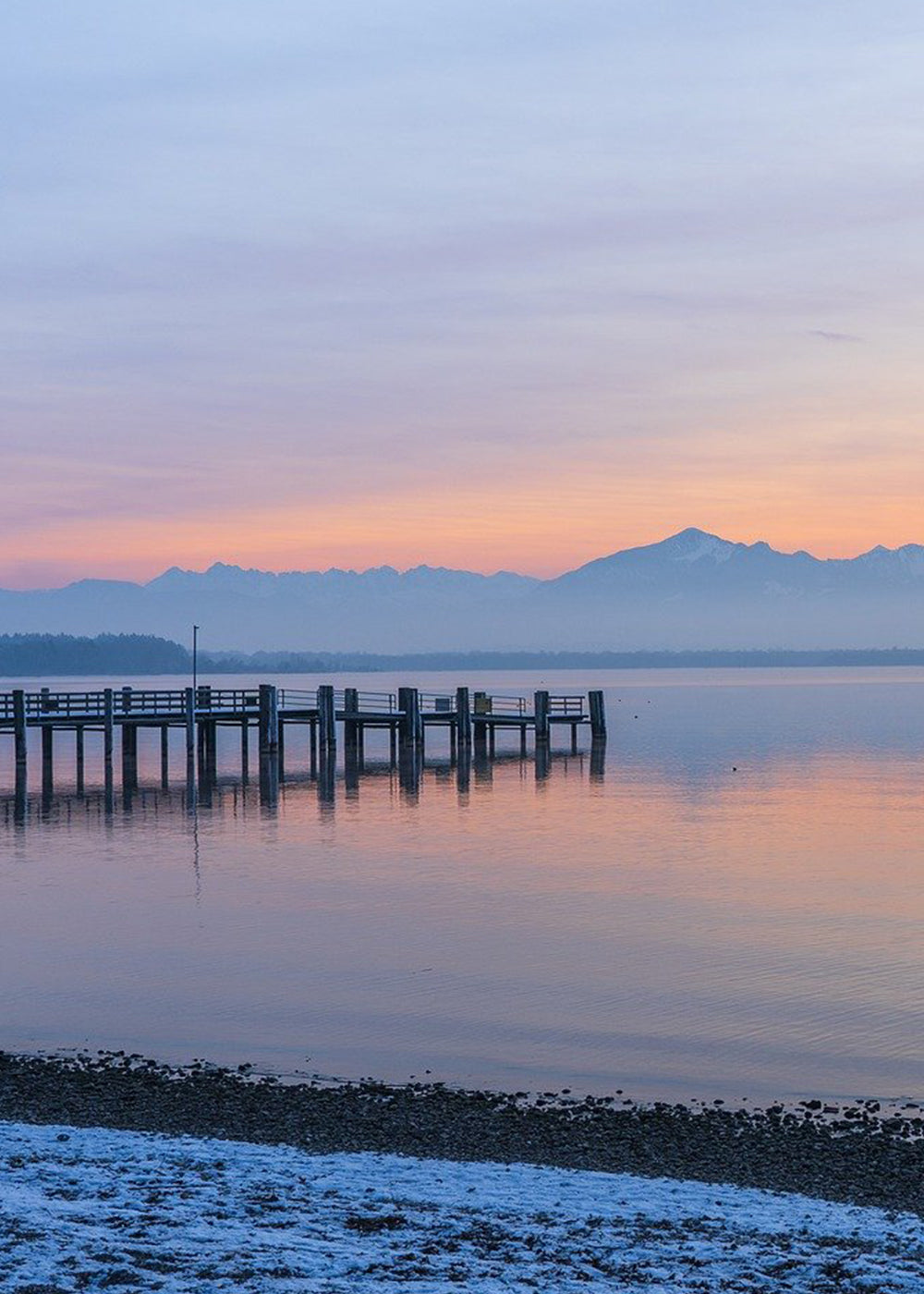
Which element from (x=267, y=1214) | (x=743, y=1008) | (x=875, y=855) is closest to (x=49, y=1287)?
(x=267, y=1214)

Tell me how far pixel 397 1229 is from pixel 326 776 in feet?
160

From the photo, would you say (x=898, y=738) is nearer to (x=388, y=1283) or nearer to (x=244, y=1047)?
(x=244, y=1047)

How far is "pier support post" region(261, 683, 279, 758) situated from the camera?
213 ft

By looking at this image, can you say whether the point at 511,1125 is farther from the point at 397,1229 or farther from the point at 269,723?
the point at 269,723

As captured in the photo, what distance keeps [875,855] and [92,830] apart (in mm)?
20971

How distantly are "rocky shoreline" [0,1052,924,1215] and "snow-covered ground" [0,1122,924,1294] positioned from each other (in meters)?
0.94

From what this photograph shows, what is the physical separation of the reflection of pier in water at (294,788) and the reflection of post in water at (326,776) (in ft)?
0.10

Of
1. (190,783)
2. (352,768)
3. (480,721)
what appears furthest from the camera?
(480,721)

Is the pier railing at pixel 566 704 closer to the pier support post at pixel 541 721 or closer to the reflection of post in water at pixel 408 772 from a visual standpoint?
the pier support post at pixel 541 721

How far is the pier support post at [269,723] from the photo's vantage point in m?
64.9

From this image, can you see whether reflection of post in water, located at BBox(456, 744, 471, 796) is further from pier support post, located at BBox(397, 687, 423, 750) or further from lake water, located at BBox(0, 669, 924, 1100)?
pier support post, located at BBox(397, 687, 423, 750)

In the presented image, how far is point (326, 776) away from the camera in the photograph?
194 feet

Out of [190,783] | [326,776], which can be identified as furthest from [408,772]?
[190,783]

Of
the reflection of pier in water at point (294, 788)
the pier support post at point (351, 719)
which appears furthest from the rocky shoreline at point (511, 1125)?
the pier support post at point (351, 719)
